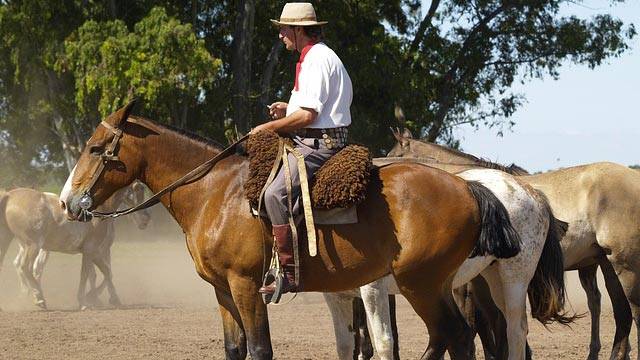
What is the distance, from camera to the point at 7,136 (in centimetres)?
3888

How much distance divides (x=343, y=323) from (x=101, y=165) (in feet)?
8.26

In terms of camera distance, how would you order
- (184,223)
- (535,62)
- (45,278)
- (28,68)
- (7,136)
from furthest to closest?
1. (7,136)
2. (535,62)
3. (28,68)
4. (45,278)
5. (184,223)

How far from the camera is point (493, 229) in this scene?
282 inches

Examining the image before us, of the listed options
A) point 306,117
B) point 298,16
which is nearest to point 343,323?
point 306,117

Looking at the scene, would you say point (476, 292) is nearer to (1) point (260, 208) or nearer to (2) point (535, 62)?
(1) point (260, 208)

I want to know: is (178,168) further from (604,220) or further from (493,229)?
(604,220)

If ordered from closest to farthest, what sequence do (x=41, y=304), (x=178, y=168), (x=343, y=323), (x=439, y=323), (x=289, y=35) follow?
1. (x=439, y=323)
2. (x=289, y=35)
3. (x=178, y=168)
4. (x=343, y=323)
5. (x=41, y=304)

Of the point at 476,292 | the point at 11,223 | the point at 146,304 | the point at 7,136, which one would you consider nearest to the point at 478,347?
the point at 476,292

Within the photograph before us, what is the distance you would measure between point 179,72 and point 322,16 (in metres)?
5.94

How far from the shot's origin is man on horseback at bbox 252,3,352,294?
696cm

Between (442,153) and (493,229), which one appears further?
(442,153)

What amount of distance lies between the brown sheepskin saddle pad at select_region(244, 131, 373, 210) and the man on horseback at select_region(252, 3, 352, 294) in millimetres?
87

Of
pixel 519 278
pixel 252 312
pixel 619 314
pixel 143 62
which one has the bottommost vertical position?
pixel 619 314

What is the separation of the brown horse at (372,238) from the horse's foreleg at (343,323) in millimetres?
1542
